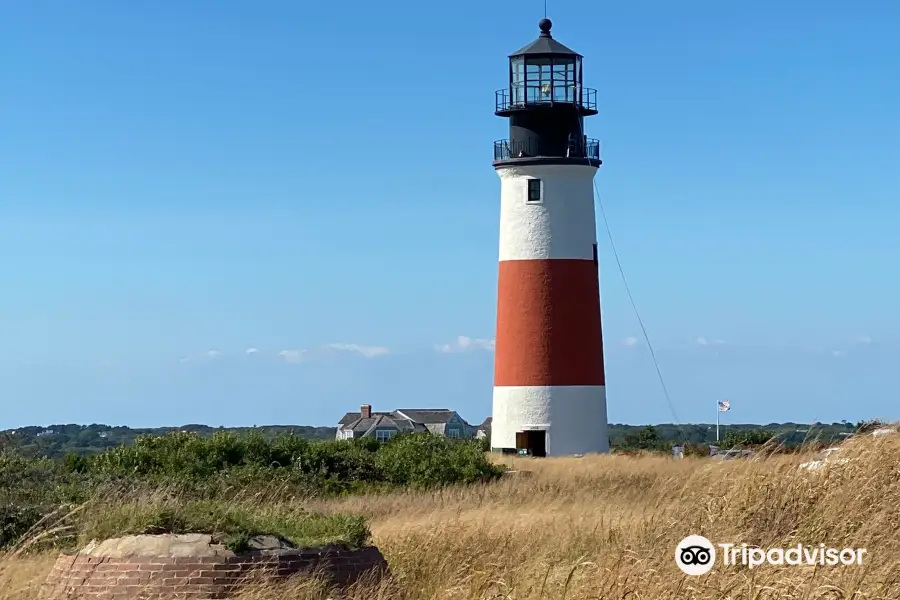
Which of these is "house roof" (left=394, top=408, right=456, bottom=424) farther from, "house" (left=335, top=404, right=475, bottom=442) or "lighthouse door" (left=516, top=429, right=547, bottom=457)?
"lighthouse door" (left=516, top=429, right=547, bottom=457)

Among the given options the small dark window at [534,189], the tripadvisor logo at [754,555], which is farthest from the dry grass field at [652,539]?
the small dark window at [534,189]

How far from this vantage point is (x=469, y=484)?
25406mm

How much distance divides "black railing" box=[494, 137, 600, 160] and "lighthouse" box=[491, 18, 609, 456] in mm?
25

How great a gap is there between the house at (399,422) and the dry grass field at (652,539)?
167 ft

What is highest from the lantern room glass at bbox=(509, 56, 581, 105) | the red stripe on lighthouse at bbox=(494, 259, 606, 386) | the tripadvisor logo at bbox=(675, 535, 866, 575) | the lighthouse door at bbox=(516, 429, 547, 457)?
the lantern room glass at bbox=(509, 56, 581, 105)

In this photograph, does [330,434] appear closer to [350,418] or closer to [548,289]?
[350,418]

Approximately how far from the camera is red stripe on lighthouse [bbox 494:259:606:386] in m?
32.8

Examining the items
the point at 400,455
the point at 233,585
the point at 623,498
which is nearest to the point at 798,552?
the point at 233,585

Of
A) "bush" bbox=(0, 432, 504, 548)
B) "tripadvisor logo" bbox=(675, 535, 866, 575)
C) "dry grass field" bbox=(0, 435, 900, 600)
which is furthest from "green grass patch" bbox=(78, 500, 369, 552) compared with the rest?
"tripadvisor logo" bbox=(675, 535, 866, 575)

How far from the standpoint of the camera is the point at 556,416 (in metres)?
32.8

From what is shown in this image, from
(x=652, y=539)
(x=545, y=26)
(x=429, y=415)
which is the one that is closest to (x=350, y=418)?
(x=429, y=415)

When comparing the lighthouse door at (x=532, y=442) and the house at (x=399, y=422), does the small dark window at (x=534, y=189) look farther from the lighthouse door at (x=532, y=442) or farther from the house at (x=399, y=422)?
the house at (x=399, y=422)

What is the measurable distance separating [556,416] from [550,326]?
6.95ft

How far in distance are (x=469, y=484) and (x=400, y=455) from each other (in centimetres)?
245
